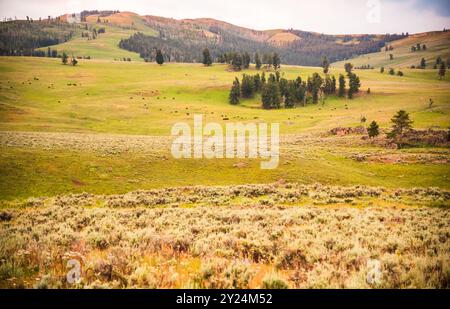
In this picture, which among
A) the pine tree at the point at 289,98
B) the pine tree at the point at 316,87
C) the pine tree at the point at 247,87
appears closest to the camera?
the pine tree at the point at 289,98

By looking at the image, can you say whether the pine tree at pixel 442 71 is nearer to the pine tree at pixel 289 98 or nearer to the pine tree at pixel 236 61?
the pine tree at pixel 289 98

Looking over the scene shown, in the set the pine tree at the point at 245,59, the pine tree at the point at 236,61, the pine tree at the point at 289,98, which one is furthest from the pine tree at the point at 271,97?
the pine tree at the point at 245,59

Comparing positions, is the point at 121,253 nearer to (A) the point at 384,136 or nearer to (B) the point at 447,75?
(A) the point at 384,136

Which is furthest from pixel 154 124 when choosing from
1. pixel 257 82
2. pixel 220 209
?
pixel 257 82

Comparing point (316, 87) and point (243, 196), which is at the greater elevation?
point (316, 87)

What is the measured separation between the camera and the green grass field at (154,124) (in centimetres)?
3328

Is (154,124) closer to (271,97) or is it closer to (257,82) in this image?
(271,97)

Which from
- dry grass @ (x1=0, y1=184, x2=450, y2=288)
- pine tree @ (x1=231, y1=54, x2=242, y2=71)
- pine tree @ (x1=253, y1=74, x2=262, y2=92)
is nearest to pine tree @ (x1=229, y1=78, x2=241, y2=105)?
pine tree @ (x1=253, y1=74, x2=262, y2=92)

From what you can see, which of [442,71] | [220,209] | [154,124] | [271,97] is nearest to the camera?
[220,209]

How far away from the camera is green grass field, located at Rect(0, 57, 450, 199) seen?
1310 inches

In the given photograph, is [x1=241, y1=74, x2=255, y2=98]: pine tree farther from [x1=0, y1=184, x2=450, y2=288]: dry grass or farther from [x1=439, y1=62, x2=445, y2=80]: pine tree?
[x1=439, y1=62, x2=445, y2=80]: pine tree

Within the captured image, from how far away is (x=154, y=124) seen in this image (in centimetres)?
8200

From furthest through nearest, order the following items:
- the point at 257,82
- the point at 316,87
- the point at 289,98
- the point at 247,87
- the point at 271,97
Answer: the point at 257,82 < the point at 247,87 < the point at 316,87 < the point at 289,98 < the point at 271,97

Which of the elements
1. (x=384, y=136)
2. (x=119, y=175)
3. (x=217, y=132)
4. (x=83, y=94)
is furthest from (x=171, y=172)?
(x=83, y=94)
